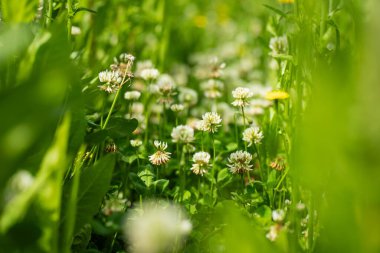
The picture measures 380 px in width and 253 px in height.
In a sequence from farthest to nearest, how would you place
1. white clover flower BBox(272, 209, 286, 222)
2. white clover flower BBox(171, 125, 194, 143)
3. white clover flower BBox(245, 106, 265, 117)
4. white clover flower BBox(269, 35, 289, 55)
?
white clover flower BBox(245, 106, 265, 117), white clover flower BBox(269, 35, 289, 55), white clover flower BBox(171, 125, 194, 143), white clover flower BBox(272, 209, 286, 222)

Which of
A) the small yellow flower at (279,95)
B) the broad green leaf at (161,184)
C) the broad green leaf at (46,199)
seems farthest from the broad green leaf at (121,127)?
the broad green leaf at (46,199)

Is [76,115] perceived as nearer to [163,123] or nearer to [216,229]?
[216,229]

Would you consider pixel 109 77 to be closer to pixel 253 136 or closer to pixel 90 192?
pixel 253 136

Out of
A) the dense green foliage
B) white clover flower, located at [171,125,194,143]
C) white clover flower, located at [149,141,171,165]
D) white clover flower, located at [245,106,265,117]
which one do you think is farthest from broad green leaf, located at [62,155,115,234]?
white clover flower, located at [245,106,265,117]

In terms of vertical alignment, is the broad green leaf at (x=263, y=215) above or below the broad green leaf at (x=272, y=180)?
below

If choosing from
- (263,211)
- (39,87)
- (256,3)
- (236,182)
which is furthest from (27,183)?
(256,3)

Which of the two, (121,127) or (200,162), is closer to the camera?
(121,127)

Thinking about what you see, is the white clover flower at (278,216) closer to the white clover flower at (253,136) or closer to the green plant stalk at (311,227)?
the green plant stalk at (311,227)

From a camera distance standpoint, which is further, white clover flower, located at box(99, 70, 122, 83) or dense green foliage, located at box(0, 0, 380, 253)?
white clover flower, located at box(99, 70, 122, 83)

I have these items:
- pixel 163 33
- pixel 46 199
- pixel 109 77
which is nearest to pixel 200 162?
pixel 109 77

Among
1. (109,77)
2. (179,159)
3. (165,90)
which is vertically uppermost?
(109,77)

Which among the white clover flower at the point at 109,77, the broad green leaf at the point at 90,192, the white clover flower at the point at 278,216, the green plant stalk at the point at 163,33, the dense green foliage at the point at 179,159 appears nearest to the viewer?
the dense green foliage at the point at 179,159

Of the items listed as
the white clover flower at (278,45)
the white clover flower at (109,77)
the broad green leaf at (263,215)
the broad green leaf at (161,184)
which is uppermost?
the white clover flower at (278,45)

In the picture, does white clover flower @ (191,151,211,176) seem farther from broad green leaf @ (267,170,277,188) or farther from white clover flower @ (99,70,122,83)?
white clover flower @ (99,70,122,83)
